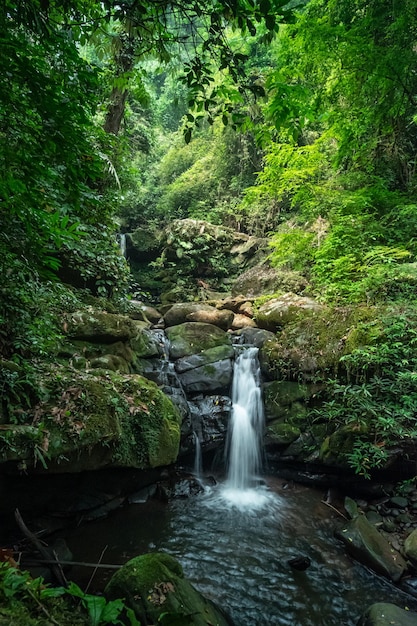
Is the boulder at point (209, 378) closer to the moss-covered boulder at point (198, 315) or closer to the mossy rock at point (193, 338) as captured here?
the mossy rock at point (193, 338)

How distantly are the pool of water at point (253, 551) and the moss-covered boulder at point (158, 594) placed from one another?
77 centimetres

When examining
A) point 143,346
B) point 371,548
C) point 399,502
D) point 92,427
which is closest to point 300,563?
point 371,548

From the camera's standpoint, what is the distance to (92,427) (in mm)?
4137

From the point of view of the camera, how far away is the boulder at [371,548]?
4250mm

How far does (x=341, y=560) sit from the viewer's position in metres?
4.52

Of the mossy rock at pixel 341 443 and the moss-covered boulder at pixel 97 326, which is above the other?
the moss-covered boulder at pixel 97 326

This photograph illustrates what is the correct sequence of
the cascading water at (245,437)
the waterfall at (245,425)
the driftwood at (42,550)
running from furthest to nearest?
the waterfall at (245,425), the cascading water at (245,437), the driftwood at (42,550)

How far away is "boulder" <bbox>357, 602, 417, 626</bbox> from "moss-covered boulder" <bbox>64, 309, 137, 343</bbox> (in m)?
5.23

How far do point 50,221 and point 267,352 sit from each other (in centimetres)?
653

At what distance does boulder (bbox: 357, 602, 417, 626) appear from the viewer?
333cm

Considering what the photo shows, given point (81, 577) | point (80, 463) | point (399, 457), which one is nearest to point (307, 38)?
point (399, 457)

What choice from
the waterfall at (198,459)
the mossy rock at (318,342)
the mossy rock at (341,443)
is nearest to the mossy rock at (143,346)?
the waterfall at (198,459)

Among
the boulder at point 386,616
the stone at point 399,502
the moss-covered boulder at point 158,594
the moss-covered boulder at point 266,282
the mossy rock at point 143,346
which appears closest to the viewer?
the moss-covered boulder at point 158,594

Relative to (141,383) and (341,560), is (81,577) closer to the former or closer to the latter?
(141,383)
